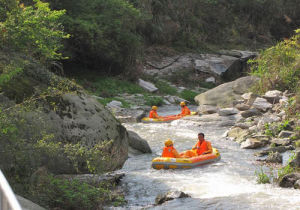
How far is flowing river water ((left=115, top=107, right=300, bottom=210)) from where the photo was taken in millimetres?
6363

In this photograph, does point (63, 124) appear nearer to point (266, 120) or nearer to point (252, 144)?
point (252, 144)

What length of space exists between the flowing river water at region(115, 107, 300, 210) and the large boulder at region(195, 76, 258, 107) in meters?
5.92

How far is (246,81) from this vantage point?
61.8 ft

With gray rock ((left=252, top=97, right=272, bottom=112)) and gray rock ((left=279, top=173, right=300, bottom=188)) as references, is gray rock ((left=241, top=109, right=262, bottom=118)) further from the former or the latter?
gray rock ((left=279, top=173, right=300, bottom=188))

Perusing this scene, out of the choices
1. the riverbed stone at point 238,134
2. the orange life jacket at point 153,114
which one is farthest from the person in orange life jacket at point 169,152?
the orange life jacket at point 153,114

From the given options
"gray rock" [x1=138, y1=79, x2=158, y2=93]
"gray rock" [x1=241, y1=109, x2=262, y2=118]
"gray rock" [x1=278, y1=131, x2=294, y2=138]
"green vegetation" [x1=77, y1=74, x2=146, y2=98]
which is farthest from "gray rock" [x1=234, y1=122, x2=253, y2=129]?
"gray rock" [x1=138, y1=79, x2=158, y2=93]

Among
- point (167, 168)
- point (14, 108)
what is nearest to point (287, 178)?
point (167, 168)

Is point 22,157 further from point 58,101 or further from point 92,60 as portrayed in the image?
point 92,60

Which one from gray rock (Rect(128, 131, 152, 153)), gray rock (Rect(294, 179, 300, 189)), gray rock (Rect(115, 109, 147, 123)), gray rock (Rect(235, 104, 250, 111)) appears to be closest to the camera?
gray rock (Rect(294, 179, 300, 189))

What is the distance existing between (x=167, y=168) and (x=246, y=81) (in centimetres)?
1067

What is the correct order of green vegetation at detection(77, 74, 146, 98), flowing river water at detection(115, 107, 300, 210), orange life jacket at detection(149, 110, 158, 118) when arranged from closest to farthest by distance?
flowing river water at detection(115, 107, 300, 210), orange life jacket at detection(149, 110, 158, 118), green vegetation at detection(77, 74, 146, 98)

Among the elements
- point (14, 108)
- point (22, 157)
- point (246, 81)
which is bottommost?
point (22, 157)

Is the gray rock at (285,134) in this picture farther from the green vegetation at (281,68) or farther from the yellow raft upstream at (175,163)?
the green vegetation at (281,68)

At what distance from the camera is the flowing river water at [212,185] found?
20.9ft
